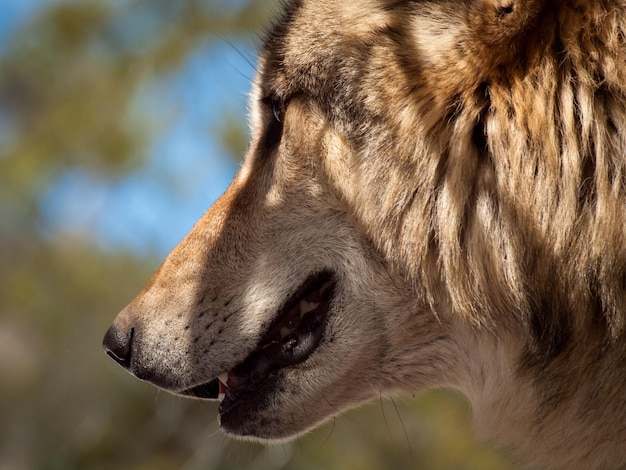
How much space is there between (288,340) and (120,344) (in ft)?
1.59

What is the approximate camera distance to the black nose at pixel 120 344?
2.32 metres

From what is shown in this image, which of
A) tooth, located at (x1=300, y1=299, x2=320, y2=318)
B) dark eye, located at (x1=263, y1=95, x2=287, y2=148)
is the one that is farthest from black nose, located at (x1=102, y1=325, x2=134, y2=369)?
dark eye, located at (x1=263, y1=95, x2=287, y2=148)

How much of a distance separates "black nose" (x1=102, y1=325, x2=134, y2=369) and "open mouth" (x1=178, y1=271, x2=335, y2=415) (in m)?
0.20

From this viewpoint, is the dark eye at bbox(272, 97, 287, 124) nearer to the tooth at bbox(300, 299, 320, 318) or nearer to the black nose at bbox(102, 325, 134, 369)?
the tooth at bbox(300, 299, 320, 318)

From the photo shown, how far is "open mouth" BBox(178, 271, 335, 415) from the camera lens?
88.8 inches

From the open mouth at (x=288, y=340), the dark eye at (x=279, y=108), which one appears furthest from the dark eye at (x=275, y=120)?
the open mouth at (x=288, y=340)

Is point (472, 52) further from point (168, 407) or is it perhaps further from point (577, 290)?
point (168, 407)

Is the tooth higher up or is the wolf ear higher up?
the wolf ear

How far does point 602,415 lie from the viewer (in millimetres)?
1943

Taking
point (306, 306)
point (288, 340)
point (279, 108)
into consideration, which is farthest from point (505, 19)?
point (288, 340)

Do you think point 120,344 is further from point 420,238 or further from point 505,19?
point 505,19

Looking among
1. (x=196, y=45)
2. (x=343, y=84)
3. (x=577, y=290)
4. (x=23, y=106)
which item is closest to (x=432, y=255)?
(x=577, y=290)

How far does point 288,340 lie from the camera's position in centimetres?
229

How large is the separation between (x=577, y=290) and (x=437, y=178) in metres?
0.43
